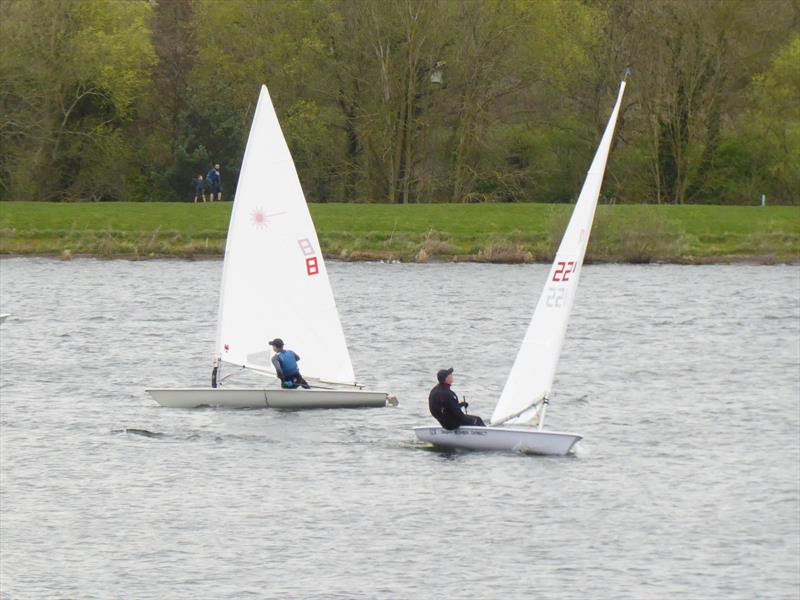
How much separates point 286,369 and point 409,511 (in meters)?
7.44

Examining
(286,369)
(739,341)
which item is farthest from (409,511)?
(739,341)

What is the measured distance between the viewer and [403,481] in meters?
28.0

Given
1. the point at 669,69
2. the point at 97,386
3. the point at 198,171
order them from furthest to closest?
1. the point at 198,171
2. the point at 669,69
3. the point at 97,386

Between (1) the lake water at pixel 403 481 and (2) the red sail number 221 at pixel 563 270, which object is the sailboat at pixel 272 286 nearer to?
(1) the lake water at pixel 403 481

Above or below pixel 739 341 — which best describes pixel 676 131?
above

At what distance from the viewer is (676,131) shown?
245 feet

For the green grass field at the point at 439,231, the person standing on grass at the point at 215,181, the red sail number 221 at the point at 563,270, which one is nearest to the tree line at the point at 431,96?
the person standing on grass at the point at 215,181

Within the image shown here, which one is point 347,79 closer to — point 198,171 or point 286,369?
point 198,171

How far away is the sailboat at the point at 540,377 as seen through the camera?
92.9 feet

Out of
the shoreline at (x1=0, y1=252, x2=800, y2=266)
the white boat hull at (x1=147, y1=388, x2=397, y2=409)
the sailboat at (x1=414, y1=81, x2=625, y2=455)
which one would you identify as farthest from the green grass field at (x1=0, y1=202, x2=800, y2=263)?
the sailboat at (x1=414, y1=81, x2=625, y2=455)

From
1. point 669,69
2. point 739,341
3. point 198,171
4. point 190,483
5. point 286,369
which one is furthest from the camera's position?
point 198,171

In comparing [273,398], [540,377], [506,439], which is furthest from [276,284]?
[540,377]

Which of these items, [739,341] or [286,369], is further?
[739,341]

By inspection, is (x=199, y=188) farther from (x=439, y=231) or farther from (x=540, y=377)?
(x=540, y=377)
